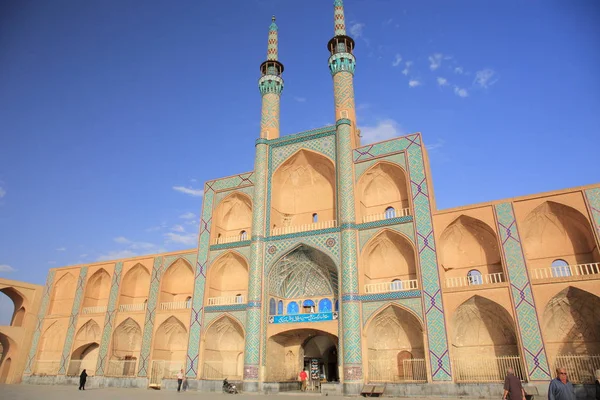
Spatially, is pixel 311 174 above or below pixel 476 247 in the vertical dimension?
above

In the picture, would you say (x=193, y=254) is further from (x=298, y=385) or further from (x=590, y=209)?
(x=590, y=209)

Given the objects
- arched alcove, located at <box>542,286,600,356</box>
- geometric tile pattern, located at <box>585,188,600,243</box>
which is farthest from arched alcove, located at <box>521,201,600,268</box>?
arched alcove, located at <box>542,286,600,356</box>

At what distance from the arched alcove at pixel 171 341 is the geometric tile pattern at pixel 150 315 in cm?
39

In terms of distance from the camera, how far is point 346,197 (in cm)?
1617

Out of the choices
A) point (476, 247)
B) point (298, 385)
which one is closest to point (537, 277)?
point (476, 247)

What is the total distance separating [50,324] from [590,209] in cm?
2483

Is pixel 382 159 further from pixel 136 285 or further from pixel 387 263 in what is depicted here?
pixel 136 285

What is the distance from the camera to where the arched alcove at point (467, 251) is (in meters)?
14.8

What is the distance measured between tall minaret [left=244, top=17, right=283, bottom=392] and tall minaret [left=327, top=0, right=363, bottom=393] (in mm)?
3189

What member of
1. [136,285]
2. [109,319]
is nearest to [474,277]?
[136,285]

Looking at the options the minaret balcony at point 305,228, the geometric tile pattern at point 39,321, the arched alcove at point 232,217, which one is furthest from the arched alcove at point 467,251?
the geometric tile pattern at point 39,321

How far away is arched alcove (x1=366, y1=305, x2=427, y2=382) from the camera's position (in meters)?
14.4

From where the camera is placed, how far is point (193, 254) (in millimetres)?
19344

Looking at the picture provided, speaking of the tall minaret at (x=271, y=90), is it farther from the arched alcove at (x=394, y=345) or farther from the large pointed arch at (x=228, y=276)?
the arched alcove at (x=394, y=345)
